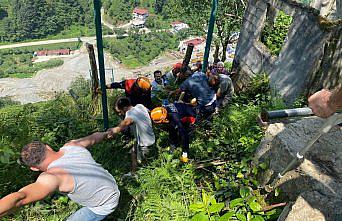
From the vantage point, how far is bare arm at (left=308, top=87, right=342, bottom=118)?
161 centimetres

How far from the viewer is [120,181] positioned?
4223 millimetres

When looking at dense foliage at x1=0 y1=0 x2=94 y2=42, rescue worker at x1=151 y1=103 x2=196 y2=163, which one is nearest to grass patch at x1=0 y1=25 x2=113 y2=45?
dense foliage at x1=0 y1=0 x2=94 y2=42

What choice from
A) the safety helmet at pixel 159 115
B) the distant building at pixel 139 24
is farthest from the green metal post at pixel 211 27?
the distant building at pixel 139 24

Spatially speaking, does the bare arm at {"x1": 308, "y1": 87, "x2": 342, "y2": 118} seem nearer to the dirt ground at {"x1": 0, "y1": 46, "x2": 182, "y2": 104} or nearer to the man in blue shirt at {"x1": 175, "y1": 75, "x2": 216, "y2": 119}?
the man in blue shirt at {"x1": 175, "y1": 75, "x2": 216, "y2": 119}

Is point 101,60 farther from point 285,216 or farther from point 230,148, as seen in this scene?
point 285,216

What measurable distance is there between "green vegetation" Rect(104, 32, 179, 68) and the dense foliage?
14.9 meters

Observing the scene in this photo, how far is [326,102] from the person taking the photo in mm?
1679

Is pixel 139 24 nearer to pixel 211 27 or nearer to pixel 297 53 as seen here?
pixel 211 27

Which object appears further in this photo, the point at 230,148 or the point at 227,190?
the point at 230,148

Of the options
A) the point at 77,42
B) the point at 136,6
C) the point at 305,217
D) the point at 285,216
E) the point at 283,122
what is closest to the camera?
the point at 305,217

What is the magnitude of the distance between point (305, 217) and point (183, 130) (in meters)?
2.39

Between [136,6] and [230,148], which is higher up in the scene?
[230,148]

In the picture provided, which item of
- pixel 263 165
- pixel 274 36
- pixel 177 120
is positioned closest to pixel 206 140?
pixel 177 120

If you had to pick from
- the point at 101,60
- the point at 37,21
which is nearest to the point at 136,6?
the point at 37,21
